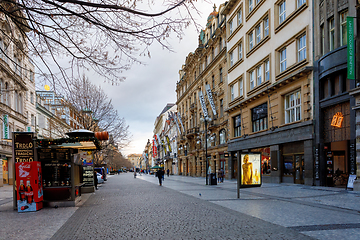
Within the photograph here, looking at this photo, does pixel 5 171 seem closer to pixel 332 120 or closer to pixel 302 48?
pixel 302 48

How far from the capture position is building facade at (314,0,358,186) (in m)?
18.5

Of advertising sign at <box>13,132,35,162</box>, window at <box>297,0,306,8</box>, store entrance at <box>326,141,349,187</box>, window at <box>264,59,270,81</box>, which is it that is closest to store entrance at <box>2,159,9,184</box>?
advertising sign at <box>13,132,35,162</box>

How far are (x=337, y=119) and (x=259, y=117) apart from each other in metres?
10.2

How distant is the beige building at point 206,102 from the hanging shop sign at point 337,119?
11.7 m

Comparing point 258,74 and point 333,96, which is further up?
point 258,74

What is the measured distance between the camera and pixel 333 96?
64.0 ft

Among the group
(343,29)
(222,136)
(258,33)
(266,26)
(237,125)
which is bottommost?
(222,136)

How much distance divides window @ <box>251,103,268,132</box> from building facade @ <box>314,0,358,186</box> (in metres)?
7.42

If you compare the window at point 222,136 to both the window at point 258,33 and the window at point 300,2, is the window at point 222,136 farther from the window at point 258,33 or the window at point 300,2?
the window at point 300,2

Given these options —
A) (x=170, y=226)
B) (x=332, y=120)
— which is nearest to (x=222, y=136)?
(x=332, y=120)

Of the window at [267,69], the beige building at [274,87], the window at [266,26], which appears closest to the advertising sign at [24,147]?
the beige building at [274,87]

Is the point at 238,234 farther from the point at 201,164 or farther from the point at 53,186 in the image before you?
the point at 201,164

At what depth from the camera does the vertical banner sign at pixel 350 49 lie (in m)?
16.9

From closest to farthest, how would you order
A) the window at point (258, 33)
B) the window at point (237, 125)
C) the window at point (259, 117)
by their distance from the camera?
the window at point (259, 117)
the window at point (258, 33)
the window at point (237, 125)
